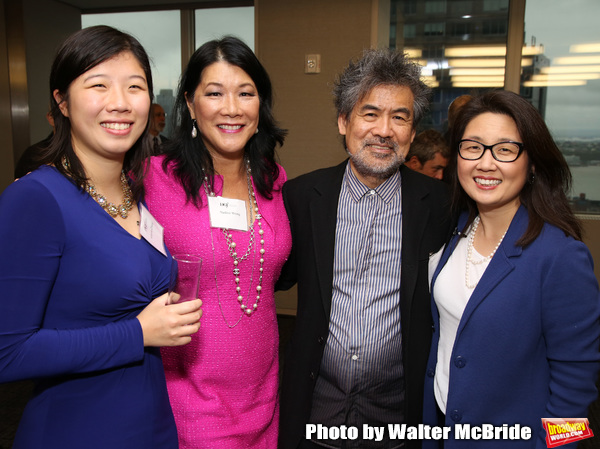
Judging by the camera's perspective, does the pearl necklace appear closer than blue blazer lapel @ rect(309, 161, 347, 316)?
Yes

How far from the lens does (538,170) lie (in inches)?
57.7

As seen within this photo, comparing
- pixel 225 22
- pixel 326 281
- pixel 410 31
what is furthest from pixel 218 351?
pixel 225 22

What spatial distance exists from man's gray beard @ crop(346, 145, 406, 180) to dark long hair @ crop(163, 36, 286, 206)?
0.37 meters

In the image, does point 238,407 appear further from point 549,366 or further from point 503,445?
point 549,366

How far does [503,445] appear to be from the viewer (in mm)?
1408

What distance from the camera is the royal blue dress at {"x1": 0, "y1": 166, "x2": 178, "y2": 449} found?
1.04 m

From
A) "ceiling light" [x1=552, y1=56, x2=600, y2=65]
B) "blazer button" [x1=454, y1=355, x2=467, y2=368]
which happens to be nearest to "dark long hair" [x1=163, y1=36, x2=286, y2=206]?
"blazer button" [x1=454, y1=355, x2=467, y2=368]

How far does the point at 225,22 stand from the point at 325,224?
525cm

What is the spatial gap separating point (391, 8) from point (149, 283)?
4.78 meters

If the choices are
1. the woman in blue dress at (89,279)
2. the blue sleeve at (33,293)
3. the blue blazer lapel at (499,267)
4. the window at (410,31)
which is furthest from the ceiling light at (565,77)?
the blue sleeve at (33,293)

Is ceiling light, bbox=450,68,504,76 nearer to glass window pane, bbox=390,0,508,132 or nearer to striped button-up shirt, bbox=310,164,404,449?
glass window pane, bbox=390,0,508,132

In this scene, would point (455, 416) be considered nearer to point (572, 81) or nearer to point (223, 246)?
point (223, 246)

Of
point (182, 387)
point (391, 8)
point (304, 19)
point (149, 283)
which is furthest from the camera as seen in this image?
point (391, 8)

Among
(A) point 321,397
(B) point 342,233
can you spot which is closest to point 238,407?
(A) point 321,397
